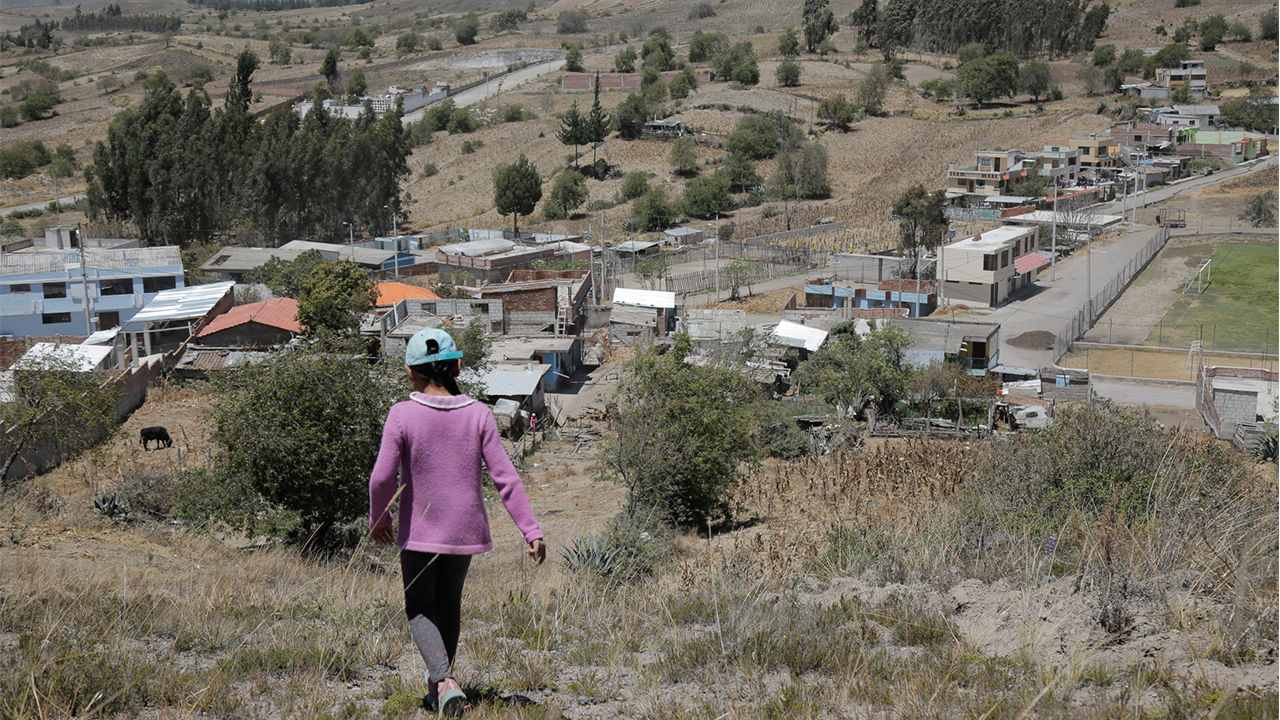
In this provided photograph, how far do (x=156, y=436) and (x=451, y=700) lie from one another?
64.7 feet

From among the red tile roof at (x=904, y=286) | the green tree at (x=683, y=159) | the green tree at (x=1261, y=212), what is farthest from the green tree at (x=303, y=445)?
the green tree at (x=683, y=159)

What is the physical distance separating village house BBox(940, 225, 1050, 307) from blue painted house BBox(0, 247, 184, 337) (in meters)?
28.5

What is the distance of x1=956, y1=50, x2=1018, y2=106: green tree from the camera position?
8875 cm

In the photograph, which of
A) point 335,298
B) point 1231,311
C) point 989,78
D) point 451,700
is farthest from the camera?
point 989,78

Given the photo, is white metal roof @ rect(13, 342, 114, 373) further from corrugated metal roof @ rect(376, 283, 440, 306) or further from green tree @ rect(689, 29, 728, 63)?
green tree @ rect(689, 29, 728, 63)

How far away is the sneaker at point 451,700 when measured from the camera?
3293 mm

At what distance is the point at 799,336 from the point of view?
1122 inches

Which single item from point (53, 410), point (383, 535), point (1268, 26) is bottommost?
point (53, 410)

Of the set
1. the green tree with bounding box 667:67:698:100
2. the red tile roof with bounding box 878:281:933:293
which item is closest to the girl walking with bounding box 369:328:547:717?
the red tile roof with bounding box 878:281:933:293

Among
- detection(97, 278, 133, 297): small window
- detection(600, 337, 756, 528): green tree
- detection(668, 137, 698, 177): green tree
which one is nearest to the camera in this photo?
detection(600, 337, 756, 528): green tree

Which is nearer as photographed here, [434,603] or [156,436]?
[434,603]

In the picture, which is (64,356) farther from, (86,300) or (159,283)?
(159,283)

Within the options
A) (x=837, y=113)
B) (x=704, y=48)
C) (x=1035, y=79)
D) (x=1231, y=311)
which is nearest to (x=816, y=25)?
(x=704, y=48)

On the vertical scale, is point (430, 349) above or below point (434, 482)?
above
